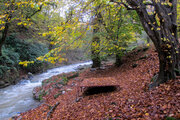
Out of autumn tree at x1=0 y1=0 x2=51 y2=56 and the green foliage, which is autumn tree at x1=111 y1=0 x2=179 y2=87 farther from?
the green foliage

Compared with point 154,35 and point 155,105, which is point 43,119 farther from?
point 154,35

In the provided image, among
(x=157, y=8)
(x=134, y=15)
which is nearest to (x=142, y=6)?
(x=157, y=8)

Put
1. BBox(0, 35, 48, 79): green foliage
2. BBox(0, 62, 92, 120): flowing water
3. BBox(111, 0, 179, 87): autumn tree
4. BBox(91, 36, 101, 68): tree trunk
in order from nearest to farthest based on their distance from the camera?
BBox(111, 0, 179, 87): autumn tree
BBox(0, 62, 92, 120): flowing water
BBox(91, 36, 101, 68): tree trunk
BBox(0, 35, 48, 79): green foliage

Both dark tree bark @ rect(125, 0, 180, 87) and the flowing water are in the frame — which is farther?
the flowing water

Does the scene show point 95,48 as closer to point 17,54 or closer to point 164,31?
point 164,31

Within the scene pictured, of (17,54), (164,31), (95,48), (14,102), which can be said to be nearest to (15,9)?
(95,48)

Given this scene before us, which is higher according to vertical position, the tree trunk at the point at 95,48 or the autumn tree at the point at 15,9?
the autumn tree at the point at 15,9

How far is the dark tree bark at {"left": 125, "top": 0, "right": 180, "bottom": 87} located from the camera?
11.4ft

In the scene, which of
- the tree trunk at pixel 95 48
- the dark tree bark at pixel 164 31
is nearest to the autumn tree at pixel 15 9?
the dark tree bark at pixel 164 31

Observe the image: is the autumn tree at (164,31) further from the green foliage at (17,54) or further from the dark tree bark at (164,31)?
the green foliage at (17,54)

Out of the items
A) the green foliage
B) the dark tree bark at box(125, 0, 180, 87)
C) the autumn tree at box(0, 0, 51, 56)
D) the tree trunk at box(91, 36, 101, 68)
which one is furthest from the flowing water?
the dark tree bark at box(125, 0, 180, 87)

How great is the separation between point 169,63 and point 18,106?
8004 mm

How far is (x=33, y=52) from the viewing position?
1691cm

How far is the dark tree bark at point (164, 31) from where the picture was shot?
3486mm
